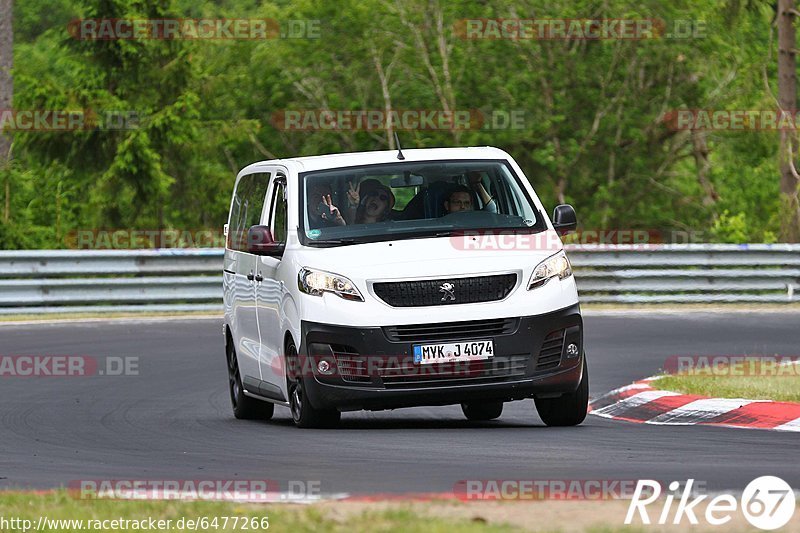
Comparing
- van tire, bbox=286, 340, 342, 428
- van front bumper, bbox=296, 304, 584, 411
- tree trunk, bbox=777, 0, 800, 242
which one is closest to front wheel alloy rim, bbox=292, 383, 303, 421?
van tire, bbox=286, 340, 342, 428

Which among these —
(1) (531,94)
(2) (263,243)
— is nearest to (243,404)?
(2) (263,243)

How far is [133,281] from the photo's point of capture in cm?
2577

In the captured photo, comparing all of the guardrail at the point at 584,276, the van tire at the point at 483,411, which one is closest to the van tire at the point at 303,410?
the van tire at the point at 483,411

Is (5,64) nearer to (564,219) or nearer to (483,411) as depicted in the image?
(483,411)

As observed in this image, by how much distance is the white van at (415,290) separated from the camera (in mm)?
10969

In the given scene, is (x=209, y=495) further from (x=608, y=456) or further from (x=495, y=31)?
(x=495, y=31)

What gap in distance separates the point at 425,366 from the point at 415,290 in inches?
19.2

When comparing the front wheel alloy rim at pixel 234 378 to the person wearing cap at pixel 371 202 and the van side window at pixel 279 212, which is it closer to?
the van side window at pixel 279 212

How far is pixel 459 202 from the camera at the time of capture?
1202 centimetres

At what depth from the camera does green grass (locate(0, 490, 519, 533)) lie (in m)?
6.60

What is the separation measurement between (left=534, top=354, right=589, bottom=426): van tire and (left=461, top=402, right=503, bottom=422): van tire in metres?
1.35

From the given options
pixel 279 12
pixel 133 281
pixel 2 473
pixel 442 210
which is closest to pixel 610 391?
pixel 442 210

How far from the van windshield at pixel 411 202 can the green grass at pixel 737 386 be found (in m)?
2.21

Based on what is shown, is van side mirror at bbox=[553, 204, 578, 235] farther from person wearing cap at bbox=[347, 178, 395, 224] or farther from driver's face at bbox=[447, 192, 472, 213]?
person wearing cap at bbox=[347, 178, 395, 224]
